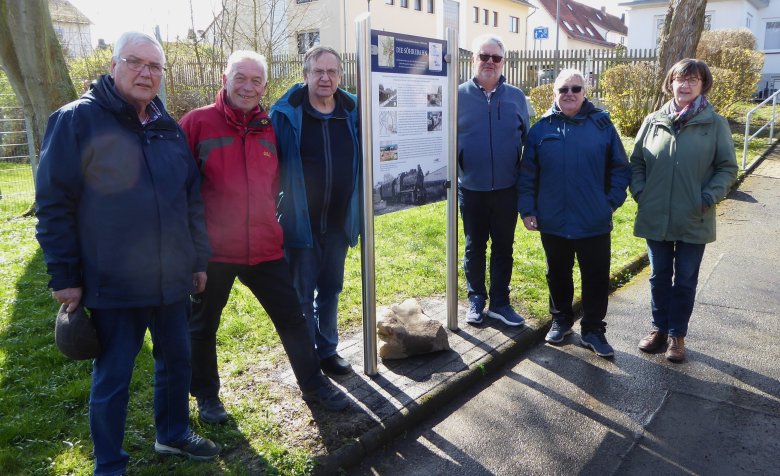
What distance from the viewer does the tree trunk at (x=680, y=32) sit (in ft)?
40.8

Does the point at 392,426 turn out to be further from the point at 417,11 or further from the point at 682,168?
the point at 417,11

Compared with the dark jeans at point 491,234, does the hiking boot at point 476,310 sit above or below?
below

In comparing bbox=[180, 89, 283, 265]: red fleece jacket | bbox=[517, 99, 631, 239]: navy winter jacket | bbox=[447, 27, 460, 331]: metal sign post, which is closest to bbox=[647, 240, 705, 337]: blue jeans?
bbox=[517, 99, 631, 239]: navy winter jacket

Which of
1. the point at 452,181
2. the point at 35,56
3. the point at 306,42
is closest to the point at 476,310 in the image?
the point at 452,181

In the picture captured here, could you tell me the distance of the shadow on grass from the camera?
308 cm

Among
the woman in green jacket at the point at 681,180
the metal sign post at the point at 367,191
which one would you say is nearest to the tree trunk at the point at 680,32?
the woman in green jacket at the point at 681,180

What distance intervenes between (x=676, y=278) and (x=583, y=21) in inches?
2419

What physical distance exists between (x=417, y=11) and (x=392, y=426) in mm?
40758

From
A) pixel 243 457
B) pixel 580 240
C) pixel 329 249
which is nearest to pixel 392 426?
pixel 243 457

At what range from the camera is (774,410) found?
151 inches

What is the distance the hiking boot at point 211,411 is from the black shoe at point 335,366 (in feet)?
2.61

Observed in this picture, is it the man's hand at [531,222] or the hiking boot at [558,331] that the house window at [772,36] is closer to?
the hiking boot at [558,331]

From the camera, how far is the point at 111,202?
2.64 meters

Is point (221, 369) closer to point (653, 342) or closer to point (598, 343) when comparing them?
point (598, 343)
